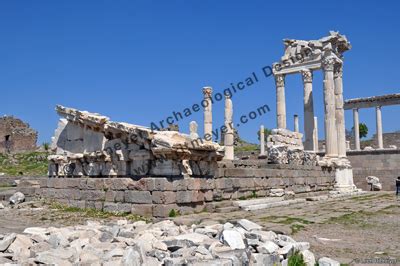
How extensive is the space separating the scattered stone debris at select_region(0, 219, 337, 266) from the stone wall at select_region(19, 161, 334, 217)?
2727mm

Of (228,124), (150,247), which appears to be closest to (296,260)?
(150,247)

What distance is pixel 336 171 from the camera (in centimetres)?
2034

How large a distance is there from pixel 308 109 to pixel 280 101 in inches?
65.4

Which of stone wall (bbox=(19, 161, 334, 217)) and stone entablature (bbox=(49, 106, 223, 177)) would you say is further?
stone entablature (bbox=(49, 106, 223, 177))

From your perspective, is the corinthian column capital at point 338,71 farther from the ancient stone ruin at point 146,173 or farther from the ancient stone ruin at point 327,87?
the ancient stone ruin at point 146,173

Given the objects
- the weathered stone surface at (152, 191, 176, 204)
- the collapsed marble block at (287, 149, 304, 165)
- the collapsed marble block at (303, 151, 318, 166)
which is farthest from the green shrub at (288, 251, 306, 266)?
the collapsed marble block at (303, 151, 318, 166)

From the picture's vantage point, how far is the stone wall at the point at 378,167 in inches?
1021

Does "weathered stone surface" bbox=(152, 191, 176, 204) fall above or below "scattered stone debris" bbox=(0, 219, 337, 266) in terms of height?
above

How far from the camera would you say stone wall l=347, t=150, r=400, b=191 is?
2592cm

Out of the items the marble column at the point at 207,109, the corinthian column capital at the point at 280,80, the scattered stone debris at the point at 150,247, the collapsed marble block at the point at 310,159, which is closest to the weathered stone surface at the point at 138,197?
the scattered stone debris at the point at 150,247

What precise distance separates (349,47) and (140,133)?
57.5 feet

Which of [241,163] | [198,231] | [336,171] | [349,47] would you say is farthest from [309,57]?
[198,231]

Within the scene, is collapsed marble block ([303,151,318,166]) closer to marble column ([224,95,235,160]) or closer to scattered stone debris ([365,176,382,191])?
marble column ([224,95,235,160])

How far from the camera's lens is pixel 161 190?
8516mm
